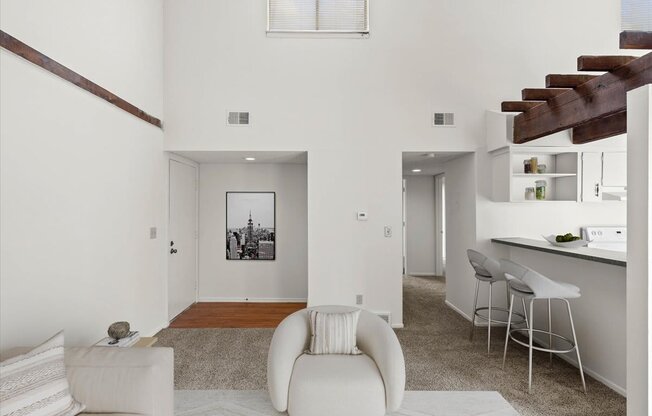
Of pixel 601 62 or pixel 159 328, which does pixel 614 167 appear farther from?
pixel 159 328

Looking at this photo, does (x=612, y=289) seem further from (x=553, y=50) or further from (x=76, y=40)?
(x=76, y=40)

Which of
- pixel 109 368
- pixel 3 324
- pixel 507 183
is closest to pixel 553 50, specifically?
pixel 507 183

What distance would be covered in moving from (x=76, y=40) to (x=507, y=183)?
444 cm

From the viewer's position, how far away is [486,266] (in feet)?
12.1

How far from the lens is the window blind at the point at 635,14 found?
178 inches

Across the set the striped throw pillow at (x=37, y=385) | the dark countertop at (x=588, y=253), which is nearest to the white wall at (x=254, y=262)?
the dark countertop at (x=588, y=253)

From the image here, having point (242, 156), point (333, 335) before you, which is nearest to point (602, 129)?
point (333, 335)

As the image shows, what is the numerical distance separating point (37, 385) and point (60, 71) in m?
2.18

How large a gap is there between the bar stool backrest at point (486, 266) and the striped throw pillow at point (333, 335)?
1.77 m

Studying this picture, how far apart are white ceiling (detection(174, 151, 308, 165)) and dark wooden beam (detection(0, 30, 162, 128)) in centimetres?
103

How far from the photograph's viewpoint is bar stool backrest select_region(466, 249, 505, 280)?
3639 mm

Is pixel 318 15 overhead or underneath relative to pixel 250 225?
overhead

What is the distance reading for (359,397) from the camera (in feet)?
7.32

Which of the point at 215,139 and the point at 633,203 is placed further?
the point at 215,139
